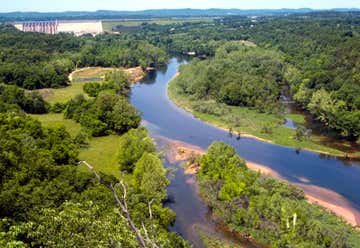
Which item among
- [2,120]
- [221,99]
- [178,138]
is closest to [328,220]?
[178,138]

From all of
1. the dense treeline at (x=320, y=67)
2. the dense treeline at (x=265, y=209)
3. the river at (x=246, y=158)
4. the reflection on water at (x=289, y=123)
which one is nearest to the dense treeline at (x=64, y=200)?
the river at (x=246, y=158)

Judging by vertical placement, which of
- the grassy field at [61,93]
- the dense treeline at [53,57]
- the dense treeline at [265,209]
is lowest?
the grassy field at [61,93]

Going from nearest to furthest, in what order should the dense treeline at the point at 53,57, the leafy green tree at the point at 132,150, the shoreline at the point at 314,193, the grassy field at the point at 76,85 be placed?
the shoreline at the point at 314,193
the leafy green tree at the point at 132,150
the grassy field at the point at 76,85
the dense treeline at the point at 53,57

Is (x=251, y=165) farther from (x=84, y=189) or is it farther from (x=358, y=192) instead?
(x=84, y=189)

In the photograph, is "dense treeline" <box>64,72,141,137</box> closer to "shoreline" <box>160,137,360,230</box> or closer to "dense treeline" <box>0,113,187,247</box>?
"shoreline" <box>160,137,360,230</box>

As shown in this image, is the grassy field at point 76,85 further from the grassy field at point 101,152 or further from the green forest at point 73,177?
the grassy field at point 101,152

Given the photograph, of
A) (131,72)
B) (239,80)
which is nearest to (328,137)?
(239,80)

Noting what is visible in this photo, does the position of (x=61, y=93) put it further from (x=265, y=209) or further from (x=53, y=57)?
(x=265, y=209)

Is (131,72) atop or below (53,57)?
below
